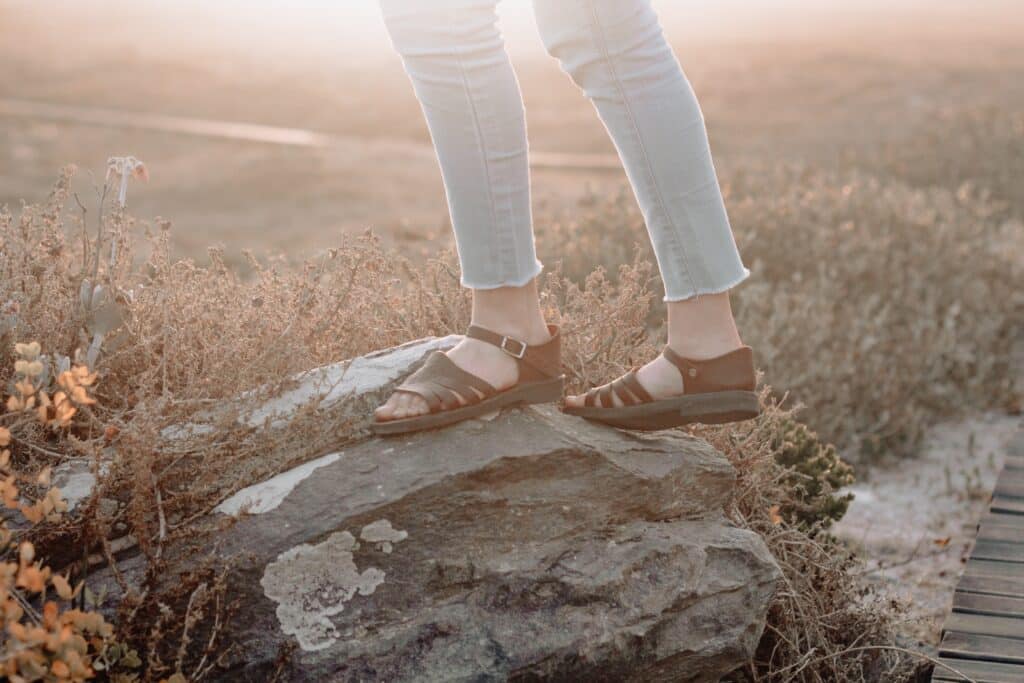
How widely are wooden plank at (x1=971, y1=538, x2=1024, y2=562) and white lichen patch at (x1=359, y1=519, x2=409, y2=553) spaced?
194cm

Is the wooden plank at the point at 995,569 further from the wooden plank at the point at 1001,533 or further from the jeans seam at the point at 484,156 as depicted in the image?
the jeans seam at the point at 484,156

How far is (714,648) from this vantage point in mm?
2777

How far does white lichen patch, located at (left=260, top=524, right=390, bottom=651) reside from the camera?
Result: 8.15 feet

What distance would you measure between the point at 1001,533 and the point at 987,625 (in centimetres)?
60

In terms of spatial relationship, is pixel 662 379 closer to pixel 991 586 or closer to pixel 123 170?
pixel 991 586

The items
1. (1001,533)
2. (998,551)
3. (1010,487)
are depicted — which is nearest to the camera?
(998,551)

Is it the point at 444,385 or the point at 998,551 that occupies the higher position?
the point at 444,385

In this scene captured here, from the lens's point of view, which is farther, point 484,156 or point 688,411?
point 688,411

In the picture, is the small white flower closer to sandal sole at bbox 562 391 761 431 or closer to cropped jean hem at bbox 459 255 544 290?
cropped jean hem at bbox 459 255 544 290

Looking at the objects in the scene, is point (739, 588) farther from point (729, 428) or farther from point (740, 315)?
point (740, 315)

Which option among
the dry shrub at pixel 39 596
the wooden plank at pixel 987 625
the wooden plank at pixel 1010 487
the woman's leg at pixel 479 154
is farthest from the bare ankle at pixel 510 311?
the wooden plank at pixel 1010 487

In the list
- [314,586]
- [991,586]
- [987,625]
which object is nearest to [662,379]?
[314,586]

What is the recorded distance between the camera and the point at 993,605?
131 inches

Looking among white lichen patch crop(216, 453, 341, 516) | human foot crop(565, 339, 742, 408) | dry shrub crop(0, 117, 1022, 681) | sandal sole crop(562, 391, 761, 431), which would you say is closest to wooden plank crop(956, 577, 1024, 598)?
dry shrub crop(0, 117, 1022, 681)
